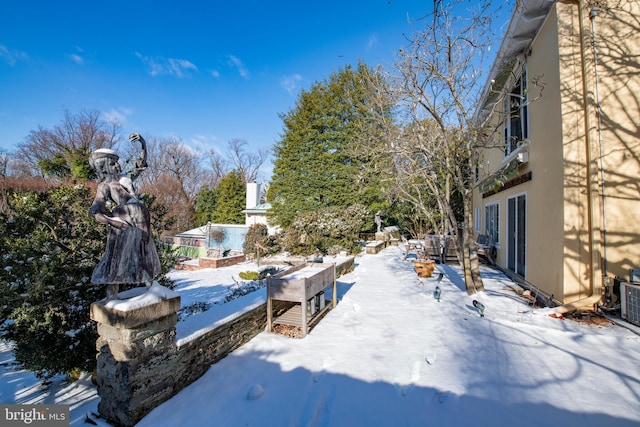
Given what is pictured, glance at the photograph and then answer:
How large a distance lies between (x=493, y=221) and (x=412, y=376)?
874 centimetres

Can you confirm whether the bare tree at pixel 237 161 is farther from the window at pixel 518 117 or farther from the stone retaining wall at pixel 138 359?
the stone retaining wall at pixel 138 359

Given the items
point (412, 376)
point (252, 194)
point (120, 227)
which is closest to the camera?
point (120, 227)

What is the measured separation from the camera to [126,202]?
2670 mm

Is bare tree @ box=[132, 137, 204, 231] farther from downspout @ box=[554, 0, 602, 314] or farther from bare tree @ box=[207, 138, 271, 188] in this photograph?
downspout @ box=[554, 0, 602, 314]

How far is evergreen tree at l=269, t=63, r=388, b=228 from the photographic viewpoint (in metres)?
17.5

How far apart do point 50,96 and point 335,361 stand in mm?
20071

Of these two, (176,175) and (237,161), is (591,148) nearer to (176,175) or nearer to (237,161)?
(176,175)

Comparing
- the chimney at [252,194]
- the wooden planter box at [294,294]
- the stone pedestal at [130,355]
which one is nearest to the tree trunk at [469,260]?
the wooden planter box at [294,294]

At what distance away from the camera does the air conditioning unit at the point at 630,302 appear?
3973 mm

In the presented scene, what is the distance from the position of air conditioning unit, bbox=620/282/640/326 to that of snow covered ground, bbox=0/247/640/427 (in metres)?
0.24

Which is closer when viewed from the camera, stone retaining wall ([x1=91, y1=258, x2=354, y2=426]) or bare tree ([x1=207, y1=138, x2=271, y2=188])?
stone retaining wall ([x1=91, y1=258, x2=354, y2=426])

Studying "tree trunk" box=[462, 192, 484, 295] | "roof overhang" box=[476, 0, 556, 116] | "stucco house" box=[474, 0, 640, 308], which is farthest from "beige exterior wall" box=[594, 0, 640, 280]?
"tree trunk" box=[462, 192, 484, 295]

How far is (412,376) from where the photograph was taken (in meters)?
3.03

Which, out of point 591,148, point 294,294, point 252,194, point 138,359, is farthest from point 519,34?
point 252,194
